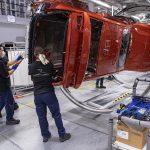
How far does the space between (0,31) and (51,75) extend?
37.7 feet

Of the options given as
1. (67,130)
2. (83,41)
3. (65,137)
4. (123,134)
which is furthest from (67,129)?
(83,41)

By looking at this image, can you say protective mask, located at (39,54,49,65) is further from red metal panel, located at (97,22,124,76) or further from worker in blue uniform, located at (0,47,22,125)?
red metal panel, located at (97,22,124,76)

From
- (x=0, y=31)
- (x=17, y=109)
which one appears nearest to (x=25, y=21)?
(x=0, y=31)

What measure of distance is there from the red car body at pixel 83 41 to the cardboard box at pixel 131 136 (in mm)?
1158

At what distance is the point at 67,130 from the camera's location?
4.60 metres

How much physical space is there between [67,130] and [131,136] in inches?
68.4

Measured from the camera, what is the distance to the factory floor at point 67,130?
13.1ft

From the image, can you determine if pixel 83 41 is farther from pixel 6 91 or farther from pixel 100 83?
pixel 100 83

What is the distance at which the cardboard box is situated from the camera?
3.12 meters

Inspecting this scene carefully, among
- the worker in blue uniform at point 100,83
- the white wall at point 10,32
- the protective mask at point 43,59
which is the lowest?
the worker in blue uniform at point 100,83

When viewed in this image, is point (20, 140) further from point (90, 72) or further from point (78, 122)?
point (90, 72)

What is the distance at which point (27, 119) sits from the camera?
17.0 feet

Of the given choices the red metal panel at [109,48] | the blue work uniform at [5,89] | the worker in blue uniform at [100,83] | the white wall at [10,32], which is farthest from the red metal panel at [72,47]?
the white wall at [10,32]

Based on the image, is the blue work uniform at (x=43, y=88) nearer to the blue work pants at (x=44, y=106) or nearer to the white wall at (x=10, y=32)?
the blue work pants at (x=44, y=106)
